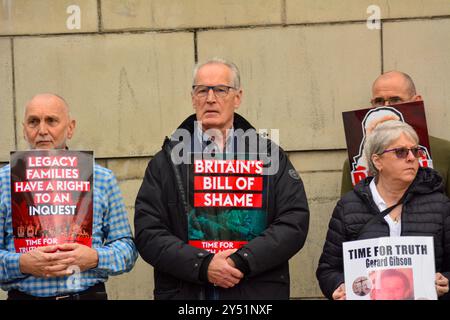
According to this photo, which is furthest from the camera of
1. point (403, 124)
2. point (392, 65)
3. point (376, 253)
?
point (392, 65)

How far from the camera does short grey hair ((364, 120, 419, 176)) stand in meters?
5.51

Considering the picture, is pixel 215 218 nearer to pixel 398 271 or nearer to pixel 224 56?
pixel 398 271

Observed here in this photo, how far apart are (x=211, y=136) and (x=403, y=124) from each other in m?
1.17

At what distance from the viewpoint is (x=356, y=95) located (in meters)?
7.69

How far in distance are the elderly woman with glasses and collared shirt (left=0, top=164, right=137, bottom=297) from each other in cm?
124

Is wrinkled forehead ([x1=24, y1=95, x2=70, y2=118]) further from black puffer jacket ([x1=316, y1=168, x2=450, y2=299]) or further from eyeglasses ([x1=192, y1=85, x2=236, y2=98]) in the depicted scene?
black puffer jacket ([x1=316, y1=168, x2=450, y2=299])

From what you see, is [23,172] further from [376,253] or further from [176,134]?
[376,253]

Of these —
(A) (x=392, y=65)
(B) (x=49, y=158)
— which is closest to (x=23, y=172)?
(B) (x=49, y=158)

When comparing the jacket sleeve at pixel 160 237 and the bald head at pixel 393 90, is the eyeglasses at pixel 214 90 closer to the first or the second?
the jacket sleeve at pixel 160 237

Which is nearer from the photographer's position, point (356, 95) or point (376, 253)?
point (376, 253)

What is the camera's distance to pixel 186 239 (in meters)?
5.64

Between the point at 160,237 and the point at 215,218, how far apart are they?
345 millimetres

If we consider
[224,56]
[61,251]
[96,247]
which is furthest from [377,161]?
[224,56]
